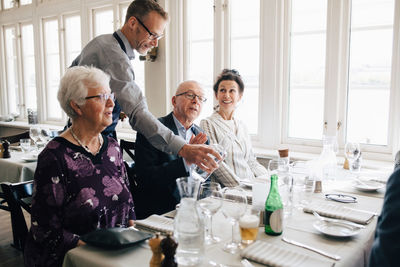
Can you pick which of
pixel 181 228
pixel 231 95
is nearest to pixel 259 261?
pixel 181 228

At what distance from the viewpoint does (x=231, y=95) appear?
2920 millimetres

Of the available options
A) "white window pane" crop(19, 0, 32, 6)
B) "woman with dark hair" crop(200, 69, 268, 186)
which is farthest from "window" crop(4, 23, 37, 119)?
"woman with dark hair" crop(200, 69, 268, 186)

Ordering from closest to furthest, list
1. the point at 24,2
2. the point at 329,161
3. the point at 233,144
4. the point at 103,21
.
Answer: the point at 329,161, the point at 233,144, the point at 103,21, the point at 24,2

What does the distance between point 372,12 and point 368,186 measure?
5.94ft

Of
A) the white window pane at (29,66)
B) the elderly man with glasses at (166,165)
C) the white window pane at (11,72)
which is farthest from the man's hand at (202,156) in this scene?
the white window pane at (11,72)

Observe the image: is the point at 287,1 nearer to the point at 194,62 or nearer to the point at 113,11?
the point at 194,62

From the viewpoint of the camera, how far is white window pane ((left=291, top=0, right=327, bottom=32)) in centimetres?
340

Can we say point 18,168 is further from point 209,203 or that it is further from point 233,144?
point 209,203

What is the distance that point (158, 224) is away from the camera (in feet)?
4.68

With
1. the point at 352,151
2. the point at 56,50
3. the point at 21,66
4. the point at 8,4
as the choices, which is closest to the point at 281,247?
the point at 352,151

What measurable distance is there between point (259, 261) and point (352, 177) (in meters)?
1.53

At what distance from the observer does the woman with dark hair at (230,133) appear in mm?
2711

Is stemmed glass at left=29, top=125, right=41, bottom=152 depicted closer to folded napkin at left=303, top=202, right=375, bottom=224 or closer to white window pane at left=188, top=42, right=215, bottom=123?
white window pane at left=188, top=42, right=215, bottom=123

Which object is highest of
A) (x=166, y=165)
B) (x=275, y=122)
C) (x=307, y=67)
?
(x=307, y=67)
